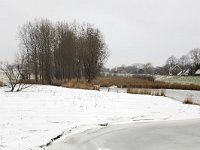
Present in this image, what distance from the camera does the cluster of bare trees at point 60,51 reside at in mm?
44125

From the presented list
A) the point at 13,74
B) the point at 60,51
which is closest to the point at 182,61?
the point at 60,51

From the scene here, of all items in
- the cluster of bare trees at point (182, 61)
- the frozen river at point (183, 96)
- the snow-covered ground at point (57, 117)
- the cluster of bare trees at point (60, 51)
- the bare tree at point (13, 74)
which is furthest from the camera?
the cluster of bare trees at point (182, 61)

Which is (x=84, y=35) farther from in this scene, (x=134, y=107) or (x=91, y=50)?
(x=134, y=107)

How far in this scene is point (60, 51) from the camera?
4678cm

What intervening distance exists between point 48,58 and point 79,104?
32170 mm

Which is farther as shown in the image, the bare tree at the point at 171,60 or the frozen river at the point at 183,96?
the bare tree at the point at 171,60

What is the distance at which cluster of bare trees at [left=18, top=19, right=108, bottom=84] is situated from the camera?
145 feet

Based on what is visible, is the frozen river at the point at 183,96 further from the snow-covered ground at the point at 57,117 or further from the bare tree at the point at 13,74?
the bare tree at the point at 13,74

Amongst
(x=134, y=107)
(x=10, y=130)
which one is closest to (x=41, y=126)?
(x=10, y=130)

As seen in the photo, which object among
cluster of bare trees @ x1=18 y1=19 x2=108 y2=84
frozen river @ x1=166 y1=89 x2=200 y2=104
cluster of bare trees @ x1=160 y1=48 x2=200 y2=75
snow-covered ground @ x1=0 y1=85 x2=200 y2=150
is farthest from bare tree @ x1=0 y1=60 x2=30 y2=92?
cluster of bare trees @ x1=160 y1=48 x2=200 y2=75

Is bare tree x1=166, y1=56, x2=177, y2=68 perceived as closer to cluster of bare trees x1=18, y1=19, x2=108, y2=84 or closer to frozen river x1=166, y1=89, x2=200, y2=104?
cluster of bare trees x1=18, y1=19, x2=108, y2=84

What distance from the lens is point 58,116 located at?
1026cm

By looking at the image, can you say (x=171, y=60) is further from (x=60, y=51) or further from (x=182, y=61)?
(x=60, y=51)

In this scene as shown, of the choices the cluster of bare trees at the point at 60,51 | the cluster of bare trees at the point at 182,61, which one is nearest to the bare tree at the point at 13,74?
the cluster of bare trees at the point at 60,51
